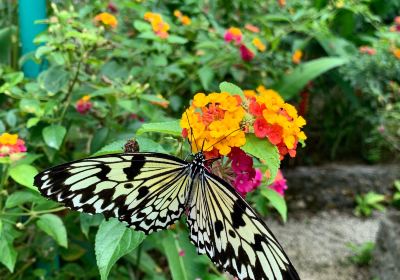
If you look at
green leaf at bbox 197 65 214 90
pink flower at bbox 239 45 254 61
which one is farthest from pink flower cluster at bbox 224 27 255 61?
green leaf at bbox 197 65 214 90

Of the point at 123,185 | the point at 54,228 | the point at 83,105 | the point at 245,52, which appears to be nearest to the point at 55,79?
the point at 83,105

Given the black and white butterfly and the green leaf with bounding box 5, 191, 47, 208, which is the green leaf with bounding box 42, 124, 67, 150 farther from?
the black and white butterfly

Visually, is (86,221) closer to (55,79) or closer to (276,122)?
(55,79)

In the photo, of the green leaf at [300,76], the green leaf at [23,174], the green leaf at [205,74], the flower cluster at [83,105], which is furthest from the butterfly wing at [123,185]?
the green leaf at [300,76]

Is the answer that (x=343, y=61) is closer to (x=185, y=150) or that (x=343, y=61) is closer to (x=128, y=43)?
(x=128, y=43)

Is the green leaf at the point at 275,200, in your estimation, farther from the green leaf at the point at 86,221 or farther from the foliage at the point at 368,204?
the foliage at the point at 368,204

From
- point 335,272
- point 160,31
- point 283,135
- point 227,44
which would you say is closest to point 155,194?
point 283,135
